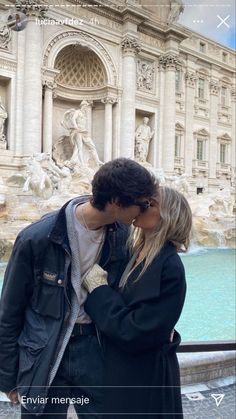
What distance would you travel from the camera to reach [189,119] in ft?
71.7

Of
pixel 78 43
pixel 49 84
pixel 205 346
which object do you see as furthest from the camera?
pixel 78 43

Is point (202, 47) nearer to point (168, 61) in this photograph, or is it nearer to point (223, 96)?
point (223, 96)

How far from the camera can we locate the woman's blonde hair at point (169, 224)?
1255 mm

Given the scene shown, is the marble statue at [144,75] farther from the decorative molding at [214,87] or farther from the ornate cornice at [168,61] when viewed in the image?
the decorative molding at [214,87]

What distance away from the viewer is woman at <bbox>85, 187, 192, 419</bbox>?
47.5 inches

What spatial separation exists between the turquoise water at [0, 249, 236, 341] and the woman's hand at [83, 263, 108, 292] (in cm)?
299

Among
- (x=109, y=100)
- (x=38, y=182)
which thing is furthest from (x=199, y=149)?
(x=38, y=182)

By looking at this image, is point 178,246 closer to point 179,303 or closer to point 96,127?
point 179,303

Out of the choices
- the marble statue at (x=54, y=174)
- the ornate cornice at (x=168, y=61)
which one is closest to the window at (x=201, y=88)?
the ornate cornice at (x=168, y=61)

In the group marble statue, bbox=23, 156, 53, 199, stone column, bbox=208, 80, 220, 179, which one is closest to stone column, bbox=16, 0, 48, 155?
marble statue, bbox=23, 156, 53, 199

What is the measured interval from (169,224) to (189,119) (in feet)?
71.5

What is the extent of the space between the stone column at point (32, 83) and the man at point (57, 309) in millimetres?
13962

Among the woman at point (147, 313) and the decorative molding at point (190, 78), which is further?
the decorative molding at point (190, 78)

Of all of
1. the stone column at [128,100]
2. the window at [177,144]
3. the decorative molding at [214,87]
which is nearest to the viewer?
the stone column at [128,100]
